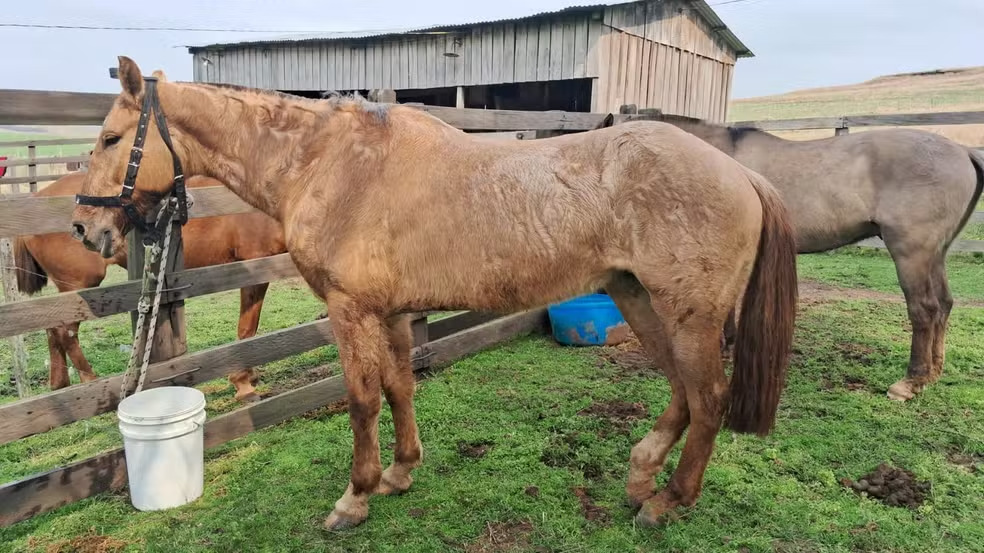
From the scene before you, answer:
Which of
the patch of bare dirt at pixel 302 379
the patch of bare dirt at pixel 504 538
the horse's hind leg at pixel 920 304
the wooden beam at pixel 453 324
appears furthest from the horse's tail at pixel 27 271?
the horse's hind leg at pixel 920 304

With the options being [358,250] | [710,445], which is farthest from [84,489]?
[710,445]

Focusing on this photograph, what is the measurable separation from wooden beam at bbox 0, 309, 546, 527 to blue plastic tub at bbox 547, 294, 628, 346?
0.52m

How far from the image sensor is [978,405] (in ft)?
13.8

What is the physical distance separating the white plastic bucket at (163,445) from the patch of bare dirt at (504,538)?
1.55 m

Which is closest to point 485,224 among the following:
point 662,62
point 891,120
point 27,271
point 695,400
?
point 695,400

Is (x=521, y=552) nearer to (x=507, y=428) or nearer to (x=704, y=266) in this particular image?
(x=507, y=428)

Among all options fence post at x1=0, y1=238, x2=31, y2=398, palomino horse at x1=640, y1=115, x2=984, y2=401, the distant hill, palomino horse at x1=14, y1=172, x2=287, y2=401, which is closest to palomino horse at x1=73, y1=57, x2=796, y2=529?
A: palomino horse at x1=14, y1=172, x2=287, y2=401

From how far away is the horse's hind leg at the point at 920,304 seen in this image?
454cm

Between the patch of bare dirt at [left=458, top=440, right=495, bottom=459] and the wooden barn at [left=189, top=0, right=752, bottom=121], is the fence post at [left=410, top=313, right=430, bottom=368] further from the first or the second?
the wooden barn at [left=189, top=0, right=752, bottom=121]

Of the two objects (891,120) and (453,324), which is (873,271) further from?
(453,324)

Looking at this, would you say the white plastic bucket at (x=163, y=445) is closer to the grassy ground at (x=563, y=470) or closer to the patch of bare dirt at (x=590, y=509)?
the grassy ground at (x=563, y=470)

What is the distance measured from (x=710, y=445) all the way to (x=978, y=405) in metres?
2.80

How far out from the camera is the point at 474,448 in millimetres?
3785

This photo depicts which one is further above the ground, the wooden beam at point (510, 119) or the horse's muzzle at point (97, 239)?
the wooden beam at point (510, 119)
